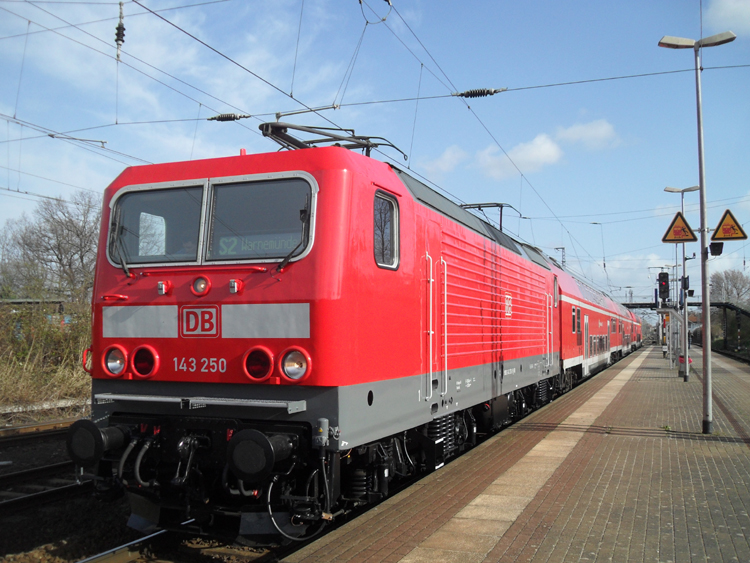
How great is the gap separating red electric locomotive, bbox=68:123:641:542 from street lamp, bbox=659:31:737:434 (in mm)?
6658

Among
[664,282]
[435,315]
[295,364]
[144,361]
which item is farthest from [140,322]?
[664,282]

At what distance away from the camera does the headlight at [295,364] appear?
16.3 feet

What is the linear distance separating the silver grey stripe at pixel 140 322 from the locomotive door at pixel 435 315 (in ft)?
8.36

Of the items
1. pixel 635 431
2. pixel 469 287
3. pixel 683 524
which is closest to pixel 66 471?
pixel 469 287

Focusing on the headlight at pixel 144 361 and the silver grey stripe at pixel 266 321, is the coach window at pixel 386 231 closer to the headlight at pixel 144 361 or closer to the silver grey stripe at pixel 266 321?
the silver grey stripe at pixel 266 321

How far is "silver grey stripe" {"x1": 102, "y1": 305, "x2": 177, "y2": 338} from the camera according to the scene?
5469 millimetres

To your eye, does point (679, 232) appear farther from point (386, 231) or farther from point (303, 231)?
point (303, 231)

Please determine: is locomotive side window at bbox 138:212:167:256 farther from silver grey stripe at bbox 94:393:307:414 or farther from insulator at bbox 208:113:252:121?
insulator at bbox 208:113:252:121

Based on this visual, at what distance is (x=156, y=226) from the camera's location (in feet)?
19.3

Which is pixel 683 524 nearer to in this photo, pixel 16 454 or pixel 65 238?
pixel 16 454

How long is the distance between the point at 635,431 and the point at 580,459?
304 cm

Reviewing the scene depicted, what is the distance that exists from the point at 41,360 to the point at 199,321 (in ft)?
37.5

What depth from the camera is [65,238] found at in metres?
35.9

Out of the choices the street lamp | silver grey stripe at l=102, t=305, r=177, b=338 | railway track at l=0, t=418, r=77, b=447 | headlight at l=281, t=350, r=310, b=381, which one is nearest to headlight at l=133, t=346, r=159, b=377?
silver grey stripe at l=102, t=305, r=177, b=338
